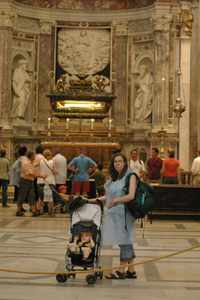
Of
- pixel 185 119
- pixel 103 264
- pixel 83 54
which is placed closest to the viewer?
pixel 103 264

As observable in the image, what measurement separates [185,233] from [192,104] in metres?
13.9

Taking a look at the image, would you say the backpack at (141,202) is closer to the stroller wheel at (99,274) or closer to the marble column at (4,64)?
the stroller wheel at (99,274)

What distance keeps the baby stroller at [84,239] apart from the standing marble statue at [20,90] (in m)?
20.0

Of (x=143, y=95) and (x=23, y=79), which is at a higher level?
(x=23, y=79)

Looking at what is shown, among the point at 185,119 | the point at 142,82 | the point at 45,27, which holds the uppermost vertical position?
the point at 45,27

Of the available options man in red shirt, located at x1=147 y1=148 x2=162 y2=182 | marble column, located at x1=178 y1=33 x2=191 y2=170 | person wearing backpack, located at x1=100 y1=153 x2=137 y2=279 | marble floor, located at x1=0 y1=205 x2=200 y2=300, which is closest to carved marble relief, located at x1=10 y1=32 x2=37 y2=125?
marble column, located at x1=178 y1=33 x2=191 y2=170

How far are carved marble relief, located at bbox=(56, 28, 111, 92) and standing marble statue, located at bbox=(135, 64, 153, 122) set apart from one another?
1427 millimetres

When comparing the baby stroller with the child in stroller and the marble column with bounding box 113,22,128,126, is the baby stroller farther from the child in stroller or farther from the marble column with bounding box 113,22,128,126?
the marble column with bounding box 113,22,128,126

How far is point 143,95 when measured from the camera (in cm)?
2822

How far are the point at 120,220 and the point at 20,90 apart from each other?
66.7 ft

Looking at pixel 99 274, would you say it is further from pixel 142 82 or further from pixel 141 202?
pixel 142 82

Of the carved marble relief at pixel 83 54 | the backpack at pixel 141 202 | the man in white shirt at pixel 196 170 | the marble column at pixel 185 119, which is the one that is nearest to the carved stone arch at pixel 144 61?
the carved marble relief at pixel 83 54

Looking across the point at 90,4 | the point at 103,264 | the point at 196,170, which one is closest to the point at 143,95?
the point at 90,4

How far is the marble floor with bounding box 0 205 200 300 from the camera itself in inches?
276
